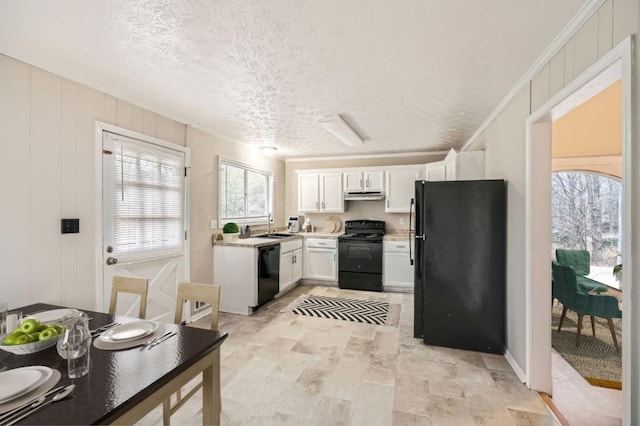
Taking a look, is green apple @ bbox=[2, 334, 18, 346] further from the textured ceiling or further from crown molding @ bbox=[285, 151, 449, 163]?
crown molding @ bbox=[285, 151, 449, 163]

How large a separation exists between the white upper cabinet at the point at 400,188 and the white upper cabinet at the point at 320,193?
89 centimetres

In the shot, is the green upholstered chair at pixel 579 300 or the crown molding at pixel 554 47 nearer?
the crown molding at pixel 554 47

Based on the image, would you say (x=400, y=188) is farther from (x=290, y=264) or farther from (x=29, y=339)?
(x=29, y=339)

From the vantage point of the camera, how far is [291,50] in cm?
192

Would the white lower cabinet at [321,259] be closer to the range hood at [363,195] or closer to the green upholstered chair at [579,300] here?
the range hood at [363,195]

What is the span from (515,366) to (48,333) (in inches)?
127

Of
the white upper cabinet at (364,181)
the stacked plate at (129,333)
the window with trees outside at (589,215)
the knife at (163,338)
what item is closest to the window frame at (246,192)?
the white upper cabinet at (364,181)

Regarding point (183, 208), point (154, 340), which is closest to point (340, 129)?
point (183, 208)

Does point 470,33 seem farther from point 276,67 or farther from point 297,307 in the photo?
point 297,307

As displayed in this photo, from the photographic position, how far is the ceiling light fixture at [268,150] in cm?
486

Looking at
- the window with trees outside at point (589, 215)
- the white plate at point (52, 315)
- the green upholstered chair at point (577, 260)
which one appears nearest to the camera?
the white plate at point (52, 315)

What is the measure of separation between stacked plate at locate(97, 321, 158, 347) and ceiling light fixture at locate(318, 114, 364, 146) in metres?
2.64

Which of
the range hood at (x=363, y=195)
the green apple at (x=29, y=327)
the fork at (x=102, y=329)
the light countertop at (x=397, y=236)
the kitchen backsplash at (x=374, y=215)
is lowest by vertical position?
the fork at (x=102, y=329)

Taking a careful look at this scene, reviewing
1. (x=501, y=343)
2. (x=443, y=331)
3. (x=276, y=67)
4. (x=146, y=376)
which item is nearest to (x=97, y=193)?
(x=276, y=67)
